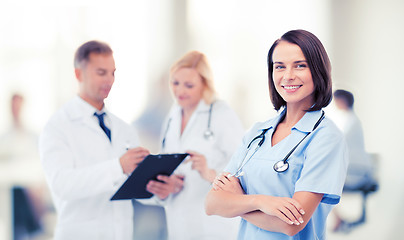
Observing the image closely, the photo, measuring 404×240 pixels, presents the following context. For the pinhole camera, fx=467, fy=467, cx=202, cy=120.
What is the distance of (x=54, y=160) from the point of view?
2.32 metres

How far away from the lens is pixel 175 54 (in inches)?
126

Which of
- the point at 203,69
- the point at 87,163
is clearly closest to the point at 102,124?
the point at 87,163

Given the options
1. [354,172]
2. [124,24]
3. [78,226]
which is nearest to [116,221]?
[78,226]

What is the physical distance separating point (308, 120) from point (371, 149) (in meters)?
1.98

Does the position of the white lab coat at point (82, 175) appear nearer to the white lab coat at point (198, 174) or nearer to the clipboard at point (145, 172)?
the clipboard at point (145, 172)

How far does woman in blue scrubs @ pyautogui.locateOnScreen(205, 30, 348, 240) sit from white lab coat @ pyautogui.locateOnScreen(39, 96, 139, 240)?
0.97m

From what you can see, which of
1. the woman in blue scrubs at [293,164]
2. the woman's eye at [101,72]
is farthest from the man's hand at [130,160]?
the woman in blue scrubs at [293,164]

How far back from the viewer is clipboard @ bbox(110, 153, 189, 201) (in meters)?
2.28

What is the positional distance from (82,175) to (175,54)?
1.19 metres

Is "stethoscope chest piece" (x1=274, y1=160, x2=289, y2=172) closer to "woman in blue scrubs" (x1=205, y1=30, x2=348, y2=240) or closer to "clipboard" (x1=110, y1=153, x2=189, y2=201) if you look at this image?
"woman in blue scrubs" (x1=205, y1=30, x2=348, y2=240)

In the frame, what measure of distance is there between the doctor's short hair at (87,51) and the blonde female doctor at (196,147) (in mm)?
427

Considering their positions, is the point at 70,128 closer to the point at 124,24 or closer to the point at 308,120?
the point at 124,24

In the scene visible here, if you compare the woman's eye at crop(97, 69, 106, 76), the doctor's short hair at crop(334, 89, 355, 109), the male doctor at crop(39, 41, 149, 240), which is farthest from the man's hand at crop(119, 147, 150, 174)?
the doctor's short hair at crop(334, 89, 355, 109)

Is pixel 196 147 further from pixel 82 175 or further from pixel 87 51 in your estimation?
pixel 87 51
